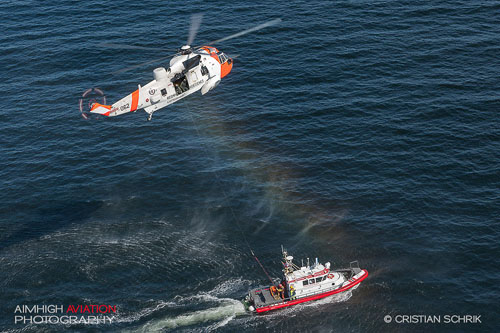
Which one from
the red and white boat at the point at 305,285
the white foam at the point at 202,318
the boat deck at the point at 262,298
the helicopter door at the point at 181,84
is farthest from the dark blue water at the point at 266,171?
the helicopter door at the point at 181,84

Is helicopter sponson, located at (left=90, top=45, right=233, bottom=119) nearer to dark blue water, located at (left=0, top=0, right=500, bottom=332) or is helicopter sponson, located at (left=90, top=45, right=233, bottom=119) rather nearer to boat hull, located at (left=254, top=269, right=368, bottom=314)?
dark blue water, located at (left=0, top=0, right=500, bottom=332)

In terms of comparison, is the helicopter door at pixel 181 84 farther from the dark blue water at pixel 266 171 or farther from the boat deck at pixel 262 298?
the boat deck at pixel 262 298

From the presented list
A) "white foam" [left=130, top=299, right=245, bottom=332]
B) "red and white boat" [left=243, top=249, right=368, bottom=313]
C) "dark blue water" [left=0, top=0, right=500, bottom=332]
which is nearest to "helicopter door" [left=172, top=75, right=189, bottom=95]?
"dark blue water" [left=0, top=0, right=500, bottom=332]

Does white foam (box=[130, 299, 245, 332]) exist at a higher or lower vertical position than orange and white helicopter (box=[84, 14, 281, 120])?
lower

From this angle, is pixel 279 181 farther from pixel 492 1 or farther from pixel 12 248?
pixel 492 1

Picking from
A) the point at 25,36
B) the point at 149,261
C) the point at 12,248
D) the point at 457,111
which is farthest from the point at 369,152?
the point at 25,36

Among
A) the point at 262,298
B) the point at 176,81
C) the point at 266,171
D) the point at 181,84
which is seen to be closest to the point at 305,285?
the point at 262,298
